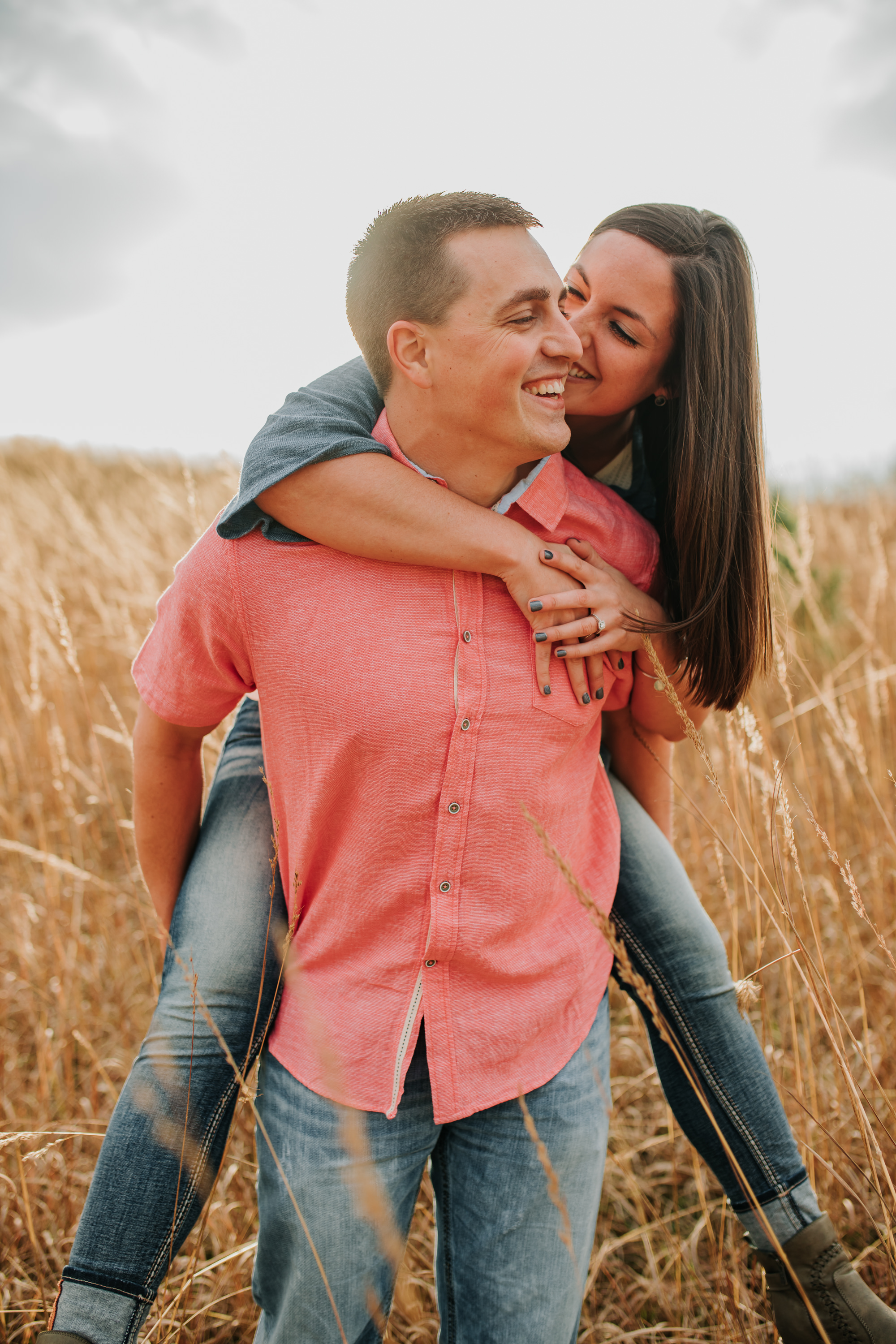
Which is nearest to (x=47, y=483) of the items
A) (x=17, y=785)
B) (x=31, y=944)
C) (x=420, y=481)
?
(x=17, y=785)

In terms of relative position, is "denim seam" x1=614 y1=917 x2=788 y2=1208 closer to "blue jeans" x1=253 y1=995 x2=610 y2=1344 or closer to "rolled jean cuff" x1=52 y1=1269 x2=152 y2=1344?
"blue jeans" x1=253 y1=995 x2=610 y2=1344

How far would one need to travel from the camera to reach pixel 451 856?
4.75 feet

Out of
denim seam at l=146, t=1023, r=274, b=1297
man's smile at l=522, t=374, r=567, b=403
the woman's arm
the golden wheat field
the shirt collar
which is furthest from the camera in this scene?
the woman's arm

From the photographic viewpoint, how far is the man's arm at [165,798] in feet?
5.36

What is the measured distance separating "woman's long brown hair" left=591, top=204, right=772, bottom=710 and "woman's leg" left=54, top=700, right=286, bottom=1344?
3.28 ft

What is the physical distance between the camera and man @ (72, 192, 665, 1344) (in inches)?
56.6

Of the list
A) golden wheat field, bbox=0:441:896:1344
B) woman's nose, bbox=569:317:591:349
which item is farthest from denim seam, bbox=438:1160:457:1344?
woman's nose, bbox=569:317:591:349

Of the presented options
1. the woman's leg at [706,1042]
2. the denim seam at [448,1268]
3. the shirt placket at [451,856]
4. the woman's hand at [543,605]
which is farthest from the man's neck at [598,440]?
the denim seam at [448,1268]

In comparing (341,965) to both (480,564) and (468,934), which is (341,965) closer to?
(468,934)

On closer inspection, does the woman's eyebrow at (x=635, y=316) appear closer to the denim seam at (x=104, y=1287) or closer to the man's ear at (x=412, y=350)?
the man's ear at (x=412, y=350)

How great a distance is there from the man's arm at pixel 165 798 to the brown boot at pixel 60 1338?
2.06ft

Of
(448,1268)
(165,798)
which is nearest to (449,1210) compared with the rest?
(448,1268)

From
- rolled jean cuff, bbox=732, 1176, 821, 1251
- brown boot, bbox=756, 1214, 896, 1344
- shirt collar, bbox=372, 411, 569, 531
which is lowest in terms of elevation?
brown boot, bbox=756, 1214, 896, 1344

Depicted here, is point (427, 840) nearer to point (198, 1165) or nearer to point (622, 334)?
point (198, 1165)
